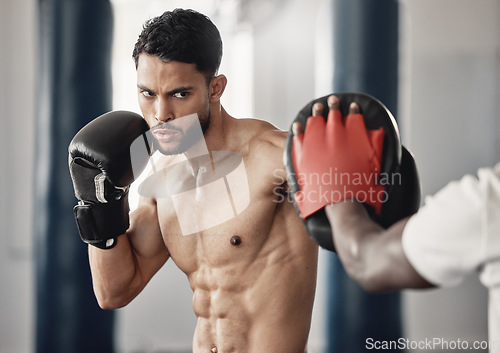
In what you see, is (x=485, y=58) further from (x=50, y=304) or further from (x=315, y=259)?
(x=50, y=304)

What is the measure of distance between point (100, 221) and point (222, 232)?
33 cm

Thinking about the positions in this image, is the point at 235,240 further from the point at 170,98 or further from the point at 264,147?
the point at 170,98

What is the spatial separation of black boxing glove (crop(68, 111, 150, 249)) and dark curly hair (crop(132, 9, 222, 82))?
0.21 m

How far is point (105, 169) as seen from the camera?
135 centimetres

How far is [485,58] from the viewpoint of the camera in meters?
3.38

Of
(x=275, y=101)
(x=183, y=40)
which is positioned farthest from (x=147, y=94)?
(x=275, y=101)

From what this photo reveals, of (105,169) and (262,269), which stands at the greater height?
(105,169)

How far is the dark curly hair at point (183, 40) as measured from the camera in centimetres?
138

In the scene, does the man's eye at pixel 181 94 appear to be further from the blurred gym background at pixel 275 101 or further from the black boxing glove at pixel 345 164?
the blurred gym background at pixel 275 101

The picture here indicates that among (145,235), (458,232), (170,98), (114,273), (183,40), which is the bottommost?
(114,273)

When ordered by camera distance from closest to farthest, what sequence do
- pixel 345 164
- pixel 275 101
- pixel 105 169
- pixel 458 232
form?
pixel 458 232 → pixel 345 164 → pixel 105 169 → pixel 275 101

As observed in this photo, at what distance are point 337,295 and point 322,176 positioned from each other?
1607mm

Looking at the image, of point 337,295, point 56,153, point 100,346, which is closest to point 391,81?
point 337,295

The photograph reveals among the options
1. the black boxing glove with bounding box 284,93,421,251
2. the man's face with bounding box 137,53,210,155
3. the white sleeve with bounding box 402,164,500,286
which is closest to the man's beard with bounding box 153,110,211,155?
the man's face with bounding box 137,53,210,155
